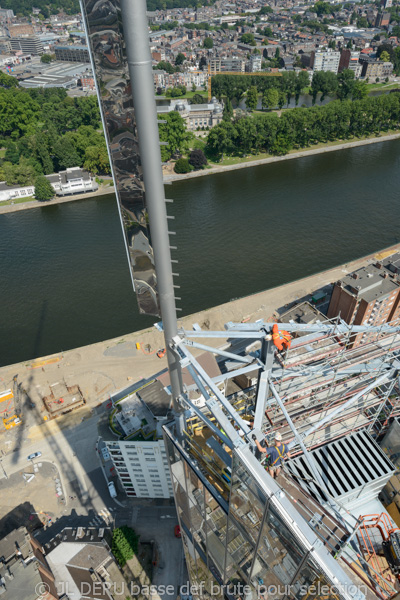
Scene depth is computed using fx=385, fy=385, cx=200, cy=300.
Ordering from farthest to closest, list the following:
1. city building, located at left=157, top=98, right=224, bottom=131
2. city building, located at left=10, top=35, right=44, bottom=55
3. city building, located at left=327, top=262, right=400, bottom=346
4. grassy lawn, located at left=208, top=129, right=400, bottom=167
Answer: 1. city building, located at left=10, top=35, right=44, bottom=55
2. city building, located at left=157, top=98, right=224, bottom=131
3. grassy lawn, located at left=208, top=129, right=400, bottom=167
4. city building, located at left=327, top=262, right=400, bottom=346

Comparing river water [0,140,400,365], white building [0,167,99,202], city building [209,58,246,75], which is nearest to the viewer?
river water [0,140,400,365]

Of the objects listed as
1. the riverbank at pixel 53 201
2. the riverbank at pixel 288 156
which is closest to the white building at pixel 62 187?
the riverbank at pixel 53 201

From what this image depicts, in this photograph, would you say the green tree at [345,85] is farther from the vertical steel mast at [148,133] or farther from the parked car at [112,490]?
the vertical steel mast at [148,133]

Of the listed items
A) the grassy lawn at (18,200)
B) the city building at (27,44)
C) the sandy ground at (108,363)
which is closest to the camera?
the sandy ground at (108,363)

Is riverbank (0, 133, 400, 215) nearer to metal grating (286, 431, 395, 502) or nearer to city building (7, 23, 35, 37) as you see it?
metal grating (286, 431, 395, 502)

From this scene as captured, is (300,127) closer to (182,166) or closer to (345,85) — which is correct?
(182,166)

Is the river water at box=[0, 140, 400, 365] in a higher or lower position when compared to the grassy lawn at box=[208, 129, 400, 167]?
lower

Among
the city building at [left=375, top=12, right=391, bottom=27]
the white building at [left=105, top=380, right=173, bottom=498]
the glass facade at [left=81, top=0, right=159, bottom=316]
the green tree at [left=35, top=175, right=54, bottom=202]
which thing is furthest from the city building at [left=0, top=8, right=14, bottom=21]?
the glass facade at [left=81, top=0, right=159, bottom=316]

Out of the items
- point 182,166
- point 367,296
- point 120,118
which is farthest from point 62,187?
point 120,118
